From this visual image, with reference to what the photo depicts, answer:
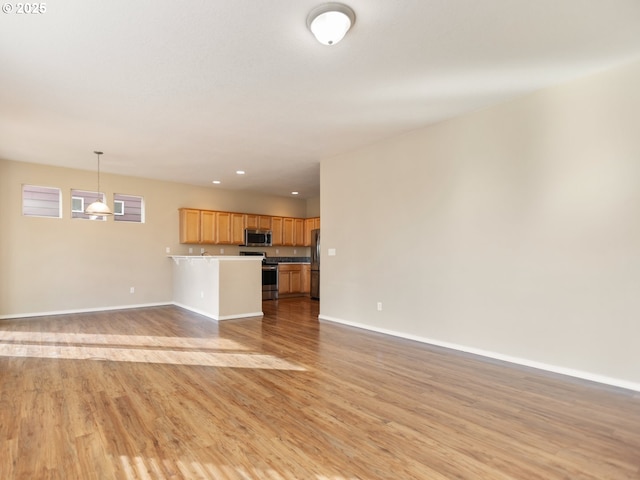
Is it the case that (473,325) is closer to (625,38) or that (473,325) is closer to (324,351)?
(324,351)

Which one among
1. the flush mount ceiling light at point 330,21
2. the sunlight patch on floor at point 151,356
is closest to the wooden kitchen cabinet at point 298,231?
the sunlight patch on floor at point 151,356

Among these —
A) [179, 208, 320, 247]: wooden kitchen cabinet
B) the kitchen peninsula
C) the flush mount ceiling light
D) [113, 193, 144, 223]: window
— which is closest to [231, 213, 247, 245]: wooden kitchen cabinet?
[179, 208, 320, 247]: wooden kitchen cabinet

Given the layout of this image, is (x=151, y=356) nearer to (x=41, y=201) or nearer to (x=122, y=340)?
(x=122, y=340)

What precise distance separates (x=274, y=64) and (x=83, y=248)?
225 inches

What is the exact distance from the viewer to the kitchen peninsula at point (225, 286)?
578 cm

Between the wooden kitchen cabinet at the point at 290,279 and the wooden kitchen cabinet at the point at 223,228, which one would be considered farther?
the wooden kitchen cabinet at the point at 290,279

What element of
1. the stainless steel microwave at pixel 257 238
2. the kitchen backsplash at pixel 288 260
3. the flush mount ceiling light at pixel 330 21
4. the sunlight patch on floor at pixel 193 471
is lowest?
the sunlight patch on floor at pixel 193 471

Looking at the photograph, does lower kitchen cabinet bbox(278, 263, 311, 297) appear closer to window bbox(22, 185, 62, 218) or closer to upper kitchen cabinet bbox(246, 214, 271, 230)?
upper kitchen cabinet bbox(246, 214, 271, 230)

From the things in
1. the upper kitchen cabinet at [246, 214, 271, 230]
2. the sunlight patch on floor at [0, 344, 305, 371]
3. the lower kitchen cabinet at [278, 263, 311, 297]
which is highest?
the upper kitchen cabinet at [246, 214, 271, 230]

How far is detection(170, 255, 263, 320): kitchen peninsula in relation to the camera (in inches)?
227

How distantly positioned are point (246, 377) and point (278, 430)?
1.02 meters

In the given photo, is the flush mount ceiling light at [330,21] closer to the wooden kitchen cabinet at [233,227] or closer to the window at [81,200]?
the wooden kitchen cabinet at [233,227]

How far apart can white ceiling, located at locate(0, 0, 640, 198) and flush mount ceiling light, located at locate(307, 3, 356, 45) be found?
6cm

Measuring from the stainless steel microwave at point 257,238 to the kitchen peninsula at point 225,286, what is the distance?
1.91 meters
